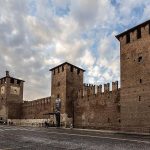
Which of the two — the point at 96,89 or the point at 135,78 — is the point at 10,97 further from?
the point at 135,78

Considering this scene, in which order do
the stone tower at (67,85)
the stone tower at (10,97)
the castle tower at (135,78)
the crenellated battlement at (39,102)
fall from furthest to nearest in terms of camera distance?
the stone tower at (10,97) → the crenellated battlement at (39,102) → the stone tower at (67,85) → the castle tower at (135,78)

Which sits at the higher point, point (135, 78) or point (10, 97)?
point (10, 97)

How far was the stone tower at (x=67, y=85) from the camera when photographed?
125ft

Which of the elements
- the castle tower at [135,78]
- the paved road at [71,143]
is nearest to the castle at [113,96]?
the castle tower at [135,78]

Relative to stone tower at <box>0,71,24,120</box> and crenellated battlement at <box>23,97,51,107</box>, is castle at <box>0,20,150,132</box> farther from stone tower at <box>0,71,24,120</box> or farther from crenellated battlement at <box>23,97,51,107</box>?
stone tower at <box>0,71,24,120</box>

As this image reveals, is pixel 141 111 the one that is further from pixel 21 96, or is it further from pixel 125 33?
pixel 21 96

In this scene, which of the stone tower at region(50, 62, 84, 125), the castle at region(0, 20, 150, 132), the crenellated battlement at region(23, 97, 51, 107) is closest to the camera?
the castle at region(0, 20, 150, 132)

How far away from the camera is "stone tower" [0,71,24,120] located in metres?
53.7

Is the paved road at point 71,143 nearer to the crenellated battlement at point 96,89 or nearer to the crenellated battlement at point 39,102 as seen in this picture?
the crenellated battlement at point 96,89

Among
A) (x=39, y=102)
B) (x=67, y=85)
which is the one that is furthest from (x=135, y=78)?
(x=39, y=102)

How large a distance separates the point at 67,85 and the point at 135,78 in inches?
568

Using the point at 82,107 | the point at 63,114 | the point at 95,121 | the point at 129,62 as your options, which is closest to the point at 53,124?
the point at 63,114

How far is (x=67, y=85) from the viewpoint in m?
39.1

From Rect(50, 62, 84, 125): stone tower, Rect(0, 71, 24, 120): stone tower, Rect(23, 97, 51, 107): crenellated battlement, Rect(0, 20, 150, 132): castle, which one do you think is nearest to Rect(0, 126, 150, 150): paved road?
Rect(0, 20, 150, 132): castle
